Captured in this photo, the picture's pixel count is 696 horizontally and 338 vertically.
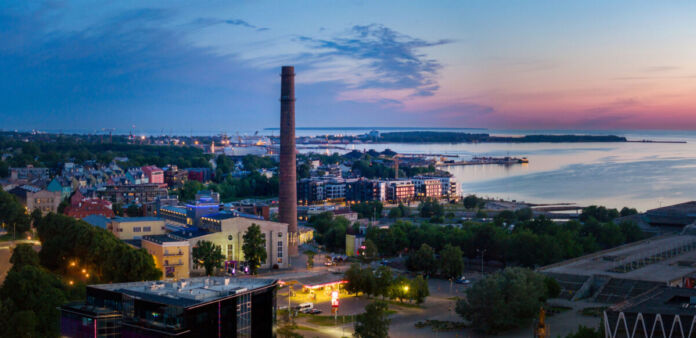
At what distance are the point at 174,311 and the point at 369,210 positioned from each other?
1012 inches

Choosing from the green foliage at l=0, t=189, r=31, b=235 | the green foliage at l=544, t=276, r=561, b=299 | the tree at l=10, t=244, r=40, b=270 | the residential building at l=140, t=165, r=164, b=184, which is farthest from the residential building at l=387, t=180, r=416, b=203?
the tree at l=10, t=244, r=40, b=270

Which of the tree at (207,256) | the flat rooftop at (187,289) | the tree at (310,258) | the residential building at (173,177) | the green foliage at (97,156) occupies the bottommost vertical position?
the tree at (310,258)

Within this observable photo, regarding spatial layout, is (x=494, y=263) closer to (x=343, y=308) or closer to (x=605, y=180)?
(x=343, y=308)

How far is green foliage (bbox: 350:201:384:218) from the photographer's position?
3453 centimetres

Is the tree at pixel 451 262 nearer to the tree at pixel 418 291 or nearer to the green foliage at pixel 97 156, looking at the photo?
the tree at pixel 418 291

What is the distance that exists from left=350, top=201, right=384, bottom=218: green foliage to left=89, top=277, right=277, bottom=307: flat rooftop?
2383 cm

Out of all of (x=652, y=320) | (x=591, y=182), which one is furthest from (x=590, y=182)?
(x=652, y=320)

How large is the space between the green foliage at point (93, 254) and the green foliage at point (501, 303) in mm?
8187

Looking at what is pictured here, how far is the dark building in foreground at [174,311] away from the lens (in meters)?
9.10

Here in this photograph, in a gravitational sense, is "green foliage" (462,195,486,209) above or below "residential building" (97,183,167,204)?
below

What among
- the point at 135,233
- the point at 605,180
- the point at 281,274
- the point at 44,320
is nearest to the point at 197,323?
the point at 44,320

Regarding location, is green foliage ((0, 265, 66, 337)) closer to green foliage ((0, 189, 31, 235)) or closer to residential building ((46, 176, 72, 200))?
green foliage ((0, 189, 31, 235))

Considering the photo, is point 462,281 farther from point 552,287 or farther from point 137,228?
point 137,228

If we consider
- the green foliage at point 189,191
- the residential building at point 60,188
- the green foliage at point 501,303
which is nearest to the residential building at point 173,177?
the green foliage at point 189,191
